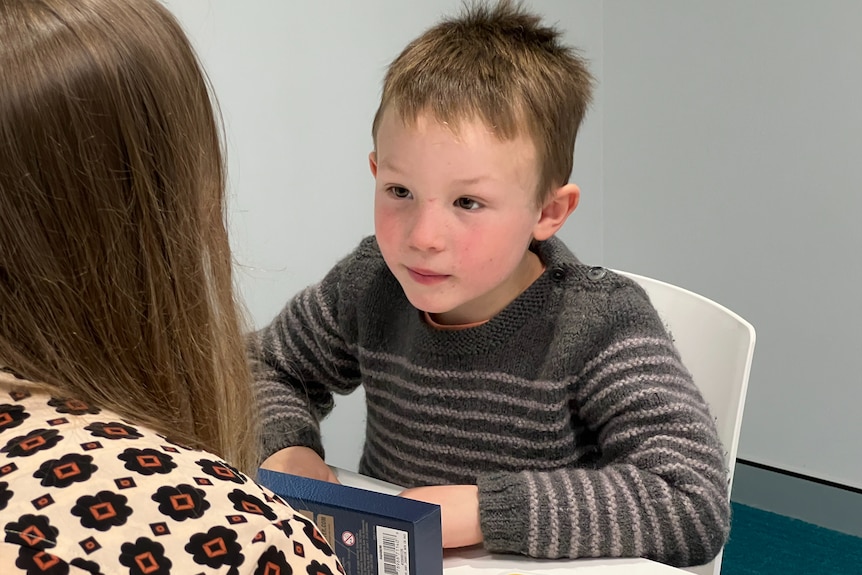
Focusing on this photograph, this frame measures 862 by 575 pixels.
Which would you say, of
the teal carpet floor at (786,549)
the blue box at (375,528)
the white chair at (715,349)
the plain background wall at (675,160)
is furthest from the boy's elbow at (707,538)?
the teal carpet floor at (786,549)

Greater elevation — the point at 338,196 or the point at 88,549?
the point at 88,549

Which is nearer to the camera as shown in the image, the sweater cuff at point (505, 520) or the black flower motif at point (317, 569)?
the black flower motif at point (317, 569)

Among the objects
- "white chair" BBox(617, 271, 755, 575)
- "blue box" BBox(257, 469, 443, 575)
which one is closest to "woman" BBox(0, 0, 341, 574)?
"blue box" BBox(257, 469, 443, 575)

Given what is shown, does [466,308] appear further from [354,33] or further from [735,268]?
[735,268]

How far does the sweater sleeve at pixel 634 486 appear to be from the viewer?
2.59 feet

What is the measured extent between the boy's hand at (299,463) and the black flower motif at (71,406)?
48cm

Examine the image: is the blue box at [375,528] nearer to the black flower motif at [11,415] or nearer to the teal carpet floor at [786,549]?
the black flower motif at [11,415]

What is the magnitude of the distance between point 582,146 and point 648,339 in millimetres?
1506

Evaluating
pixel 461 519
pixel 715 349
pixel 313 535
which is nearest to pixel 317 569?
pixel 313 535

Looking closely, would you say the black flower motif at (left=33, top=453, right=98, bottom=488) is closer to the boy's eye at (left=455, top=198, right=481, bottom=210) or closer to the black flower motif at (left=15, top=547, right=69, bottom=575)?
the black flower motif at (left=15, top=547, right=69, bottom=575)

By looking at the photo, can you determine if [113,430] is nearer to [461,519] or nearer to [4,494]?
[4,494]

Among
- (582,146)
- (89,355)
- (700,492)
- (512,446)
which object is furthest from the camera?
(582,146)

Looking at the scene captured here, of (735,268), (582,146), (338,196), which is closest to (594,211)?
(582,146)

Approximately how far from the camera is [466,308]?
3.21 feet
